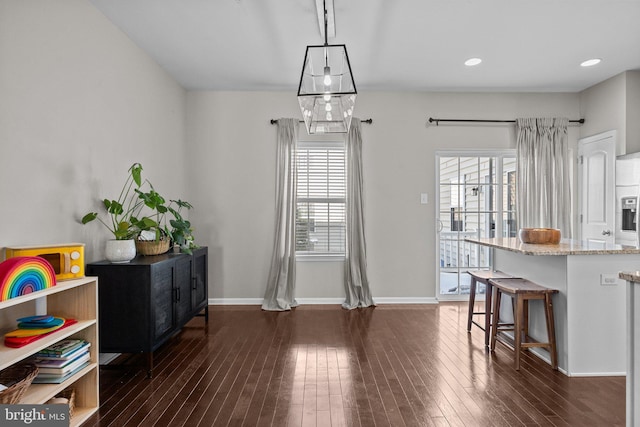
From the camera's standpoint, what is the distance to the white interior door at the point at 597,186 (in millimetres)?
4312

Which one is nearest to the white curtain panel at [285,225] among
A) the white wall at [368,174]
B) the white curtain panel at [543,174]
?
the white wall at [368,174]

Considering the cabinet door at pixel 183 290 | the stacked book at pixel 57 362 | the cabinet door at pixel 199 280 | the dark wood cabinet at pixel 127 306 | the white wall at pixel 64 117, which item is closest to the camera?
the stacked book at pixel 57 362

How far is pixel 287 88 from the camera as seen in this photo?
15.7 ft

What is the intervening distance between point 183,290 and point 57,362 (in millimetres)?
1398

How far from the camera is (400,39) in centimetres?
350

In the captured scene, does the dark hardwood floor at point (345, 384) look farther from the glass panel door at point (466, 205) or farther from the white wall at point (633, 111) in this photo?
the white wall at point (633, 111)

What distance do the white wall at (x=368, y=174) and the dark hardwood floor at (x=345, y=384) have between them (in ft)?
3.77

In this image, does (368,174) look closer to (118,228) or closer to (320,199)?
(320,199)

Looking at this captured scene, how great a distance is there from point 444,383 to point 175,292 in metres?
2.31

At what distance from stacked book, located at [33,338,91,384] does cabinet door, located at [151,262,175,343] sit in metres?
0.61

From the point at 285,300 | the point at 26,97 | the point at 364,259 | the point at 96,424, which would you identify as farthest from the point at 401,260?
the point at 26,97

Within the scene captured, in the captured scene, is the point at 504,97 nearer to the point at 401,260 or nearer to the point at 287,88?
the point at 401,260

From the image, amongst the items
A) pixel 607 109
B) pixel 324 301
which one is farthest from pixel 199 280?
pixel 607 109

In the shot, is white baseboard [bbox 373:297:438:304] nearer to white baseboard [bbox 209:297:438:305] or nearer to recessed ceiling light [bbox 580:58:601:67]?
white baseboard [bbox 209:297:438:305]
